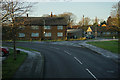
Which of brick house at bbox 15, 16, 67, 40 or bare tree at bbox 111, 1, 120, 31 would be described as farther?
brick house at bbox 15, 16, 67, 40

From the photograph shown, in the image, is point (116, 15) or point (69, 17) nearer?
point (116, 15)

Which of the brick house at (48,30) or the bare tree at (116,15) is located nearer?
the bare tree at (116,15)

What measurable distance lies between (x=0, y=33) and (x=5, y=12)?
214 cm

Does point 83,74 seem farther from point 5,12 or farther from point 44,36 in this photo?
point 44,36

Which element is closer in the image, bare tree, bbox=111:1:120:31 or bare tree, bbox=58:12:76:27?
bare tree, bbox=111:1:120:31

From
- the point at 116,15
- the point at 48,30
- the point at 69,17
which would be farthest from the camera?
the point at 69,17

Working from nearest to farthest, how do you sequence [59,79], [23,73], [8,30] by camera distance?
[59,79] < [23,73] < [8,30]

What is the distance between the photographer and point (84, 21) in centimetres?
8406

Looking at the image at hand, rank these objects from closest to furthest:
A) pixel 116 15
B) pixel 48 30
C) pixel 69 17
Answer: pixel 116 15, pixel 48 30, pixel 69 17

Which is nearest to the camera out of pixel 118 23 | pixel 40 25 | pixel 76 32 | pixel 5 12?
pixel 5 12

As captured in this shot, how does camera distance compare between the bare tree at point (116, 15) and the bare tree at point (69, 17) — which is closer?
the bare tree at point (116, 15)

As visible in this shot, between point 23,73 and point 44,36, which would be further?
point 44,36

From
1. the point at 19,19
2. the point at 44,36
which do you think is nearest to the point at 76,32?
the point at 44,36

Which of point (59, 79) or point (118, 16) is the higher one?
point (118, 16)
